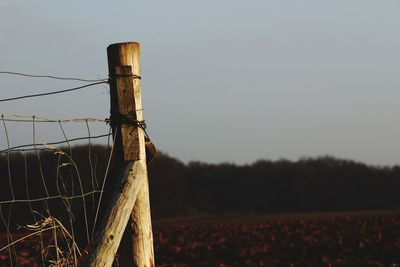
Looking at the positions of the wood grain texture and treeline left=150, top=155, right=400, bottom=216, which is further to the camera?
treeline left=150, top=155, right=400, bottom=216

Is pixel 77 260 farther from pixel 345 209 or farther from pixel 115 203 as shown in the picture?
pixel 345 209

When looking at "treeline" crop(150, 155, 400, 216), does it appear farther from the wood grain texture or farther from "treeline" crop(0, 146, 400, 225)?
the wood grain texture

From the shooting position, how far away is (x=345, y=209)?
3070 cm

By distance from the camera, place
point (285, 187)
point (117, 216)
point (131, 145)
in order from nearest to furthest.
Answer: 1. point (117, 216)
2. point (131, 145)
3. point (285, 187)

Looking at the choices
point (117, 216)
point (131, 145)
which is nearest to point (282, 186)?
point (131, 145)

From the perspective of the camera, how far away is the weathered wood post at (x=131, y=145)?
4.02 m

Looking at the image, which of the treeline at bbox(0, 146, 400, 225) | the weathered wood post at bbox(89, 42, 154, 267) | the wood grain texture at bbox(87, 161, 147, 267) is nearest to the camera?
the wood grain texture at bbox(87, 161, 147, 267)

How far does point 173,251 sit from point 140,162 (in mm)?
9248

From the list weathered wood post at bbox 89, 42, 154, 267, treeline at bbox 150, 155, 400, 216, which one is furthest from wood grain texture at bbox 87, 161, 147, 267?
treeline at bbox 150, 155, 400, 216

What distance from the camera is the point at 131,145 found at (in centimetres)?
416

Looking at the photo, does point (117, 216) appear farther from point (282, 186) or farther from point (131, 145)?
point (282, 186)

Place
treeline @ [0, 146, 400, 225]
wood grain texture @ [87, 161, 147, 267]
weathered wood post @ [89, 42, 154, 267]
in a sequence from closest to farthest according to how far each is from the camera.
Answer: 1. wood grain texture @ [87, 161, 147, 267]
2. weathered wood post @ [89, 42, 154, 267]
3. treeline @ [0, 146, 400, 225]

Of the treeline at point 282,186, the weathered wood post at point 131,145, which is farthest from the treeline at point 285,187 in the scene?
the weathered wood post at point 131,145

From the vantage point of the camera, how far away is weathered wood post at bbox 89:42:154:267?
402cm
